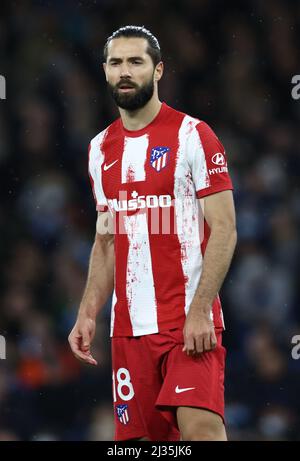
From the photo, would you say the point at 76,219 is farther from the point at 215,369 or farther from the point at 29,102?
the point at 215,369

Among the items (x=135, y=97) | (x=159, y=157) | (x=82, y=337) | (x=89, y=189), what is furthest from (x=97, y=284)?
(x=89, y=189)

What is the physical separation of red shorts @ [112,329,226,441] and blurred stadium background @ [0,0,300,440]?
2.68m

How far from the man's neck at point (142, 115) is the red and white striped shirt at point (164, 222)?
6 cm

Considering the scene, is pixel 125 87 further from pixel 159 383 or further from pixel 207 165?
pixel 159 383

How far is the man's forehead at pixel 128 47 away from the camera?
Result: 4.05 meters

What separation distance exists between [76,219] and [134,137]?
10.9 feet

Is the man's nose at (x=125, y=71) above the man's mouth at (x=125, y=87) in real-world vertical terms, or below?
above

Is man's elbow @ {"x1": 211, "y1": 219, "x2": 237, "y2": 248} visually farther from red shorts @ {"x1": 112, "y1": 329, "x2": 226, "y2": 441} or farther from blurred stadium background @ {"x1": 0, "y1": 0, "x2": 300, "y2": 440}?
blurred stadium background @ {"x1": 0, "y1": 0, "x2": 300, "y2": 440}

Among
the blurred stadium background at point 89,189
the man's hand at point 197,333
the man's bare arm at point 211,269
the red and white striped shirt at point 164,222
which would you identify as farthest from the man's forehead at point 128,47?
the blurred stadium background at point 89,189

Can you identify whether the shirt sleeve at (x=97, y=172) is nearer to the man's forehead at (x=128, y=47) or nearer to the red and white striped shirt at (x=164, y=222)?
the red and white striped shirt at (x=164, y=222)

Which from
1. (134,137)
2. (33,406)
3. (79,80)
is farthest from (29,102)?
(134,137)

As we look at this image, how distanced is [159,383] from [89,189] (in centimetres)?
369
